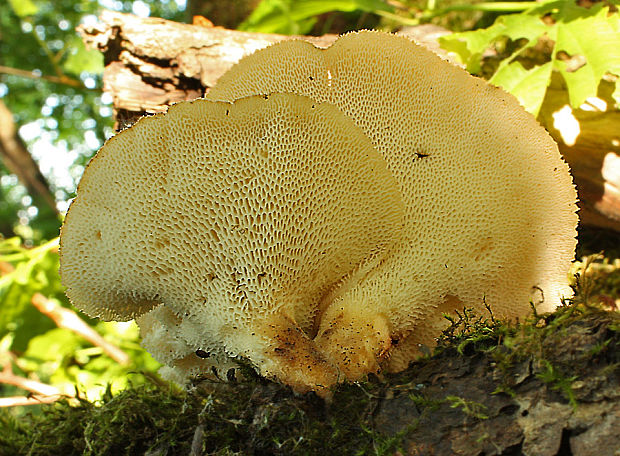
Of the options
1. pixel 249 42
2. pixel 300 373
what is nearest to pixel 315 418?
pixel 300 373

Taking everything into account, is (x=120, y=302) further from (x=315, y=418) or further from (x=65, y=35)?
(x=65, y=35)

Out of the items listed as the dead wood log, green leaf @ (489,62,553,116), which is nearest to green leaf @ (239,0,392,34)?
the dead wood log

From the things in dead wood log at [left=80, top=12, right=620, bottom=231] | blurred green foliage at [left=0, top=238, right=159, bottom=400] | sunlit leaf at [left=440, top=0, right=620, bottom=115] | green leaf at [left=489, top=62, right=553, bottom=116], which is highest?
sunlit leaf at [left=440, top=0, right=620, bottom=115]

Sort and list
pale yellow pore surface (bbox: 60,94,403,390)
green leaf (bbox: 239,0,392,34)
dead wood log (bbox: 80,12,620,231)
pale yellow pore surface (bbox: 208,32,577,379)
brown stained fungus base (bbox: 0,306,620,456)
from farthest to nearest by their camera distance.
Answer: green leaf (bbox: 239,0,392,34), dead wood log (bbox: 80,12,620,231), pale yellow pore surface (bbox: 208,32,577,379), pale yellow pore surface (bbox: 60,94,403,390), brown stained fungus base (bbox: 0,306,620,456)

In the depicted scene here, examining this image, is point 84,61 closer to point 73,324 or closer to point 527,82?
point 73,324

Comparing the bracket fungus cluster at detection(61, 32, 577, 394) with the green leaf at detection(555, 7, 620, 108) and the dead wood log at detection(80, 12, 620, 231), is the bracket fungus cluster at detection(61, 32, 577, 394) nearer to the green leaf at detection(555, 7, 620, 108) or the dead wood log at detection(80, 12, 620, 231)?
Answer: the green leaf at detection(555, 7, 620, 108)

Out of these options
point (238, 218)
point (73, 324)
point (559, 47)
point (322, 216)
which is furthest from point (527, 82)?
point (73, 324)

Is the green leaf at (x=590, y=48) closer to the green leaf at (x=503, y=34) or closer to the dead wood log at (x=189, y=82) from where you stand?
the green leaf at (x=503, y=34)

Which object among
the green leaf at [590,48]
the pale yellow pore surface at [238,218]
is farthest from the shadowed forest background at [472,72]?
the pale yellow pore surface at [238,218]
